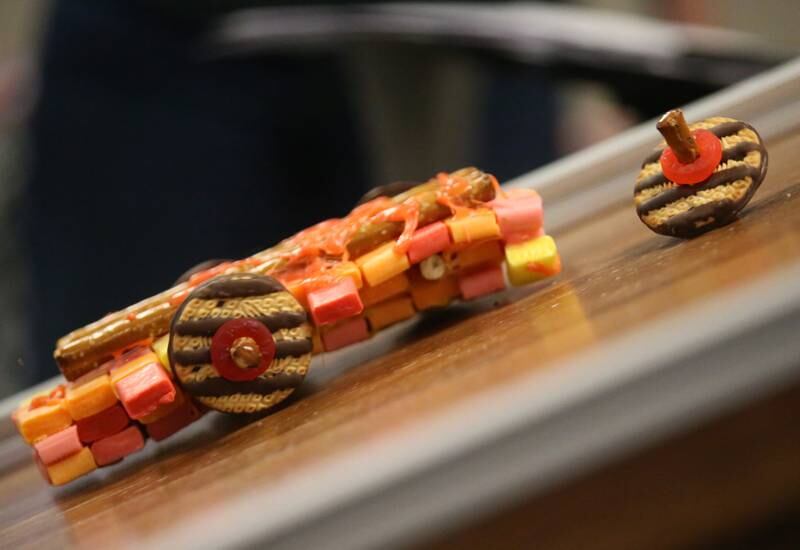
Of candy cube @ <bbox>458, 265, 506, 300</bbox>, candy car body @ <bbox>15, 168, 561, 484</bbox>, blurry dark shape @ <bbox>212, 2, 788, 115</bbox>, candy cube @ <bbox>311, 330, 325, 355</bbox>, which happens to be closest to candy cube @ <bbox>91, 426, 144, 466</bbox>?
candy car body @ <bbox>15, 168, 561, 484</bbox>

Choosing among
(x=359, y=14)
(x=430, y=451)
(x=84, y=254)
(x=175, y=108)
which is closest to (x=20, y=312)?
(x=84, y=254)

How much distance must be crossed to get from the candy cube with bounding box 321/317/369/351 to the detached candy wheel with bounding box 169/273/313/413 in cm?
4

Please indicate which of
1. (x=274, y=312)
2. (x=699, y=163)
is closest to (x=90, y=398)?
(x=274, y=312)

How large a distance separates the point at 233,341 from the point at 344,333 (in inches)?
3.9

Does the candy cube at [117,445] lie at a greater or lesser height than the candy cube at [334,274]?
lesser

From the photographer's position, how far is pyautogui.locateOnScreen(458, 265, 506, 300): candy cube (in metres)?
0.68

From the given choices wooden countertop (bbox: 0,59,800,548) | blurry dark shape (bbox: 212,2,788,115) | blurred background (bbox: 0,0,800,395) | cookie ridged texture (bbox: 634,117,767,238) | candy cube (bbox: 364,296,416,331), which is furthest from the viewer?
blurred background (bbox: 0,0,800,395)

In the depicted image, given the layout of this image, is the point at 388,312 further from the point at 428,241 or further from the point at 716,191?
the point at 716,191

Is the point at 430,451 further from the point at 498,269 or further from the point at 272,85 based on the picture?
the point at 272,85

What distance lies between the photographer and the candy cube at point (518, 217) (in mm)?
653

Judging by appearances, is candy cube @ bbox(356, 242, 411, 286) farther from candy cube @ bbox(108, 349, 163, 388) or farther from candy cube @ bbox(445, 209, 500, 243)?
candy cube @ bbox(108, 349, 163, 388)

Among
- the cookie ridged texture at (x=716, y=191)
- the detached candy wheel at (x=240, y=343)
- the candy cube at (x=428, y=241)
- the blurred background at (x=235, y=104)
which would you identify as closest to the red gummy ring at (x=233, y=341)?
the detached candy wheel at (x=240, y=343)

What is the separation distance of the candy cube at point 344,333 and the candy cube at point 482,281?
0.24ft

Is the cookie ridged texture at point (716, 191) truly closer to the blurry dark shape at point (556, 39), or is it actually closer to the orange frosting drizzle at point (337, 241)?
the orange frosting drizzle at point (337, 241)
